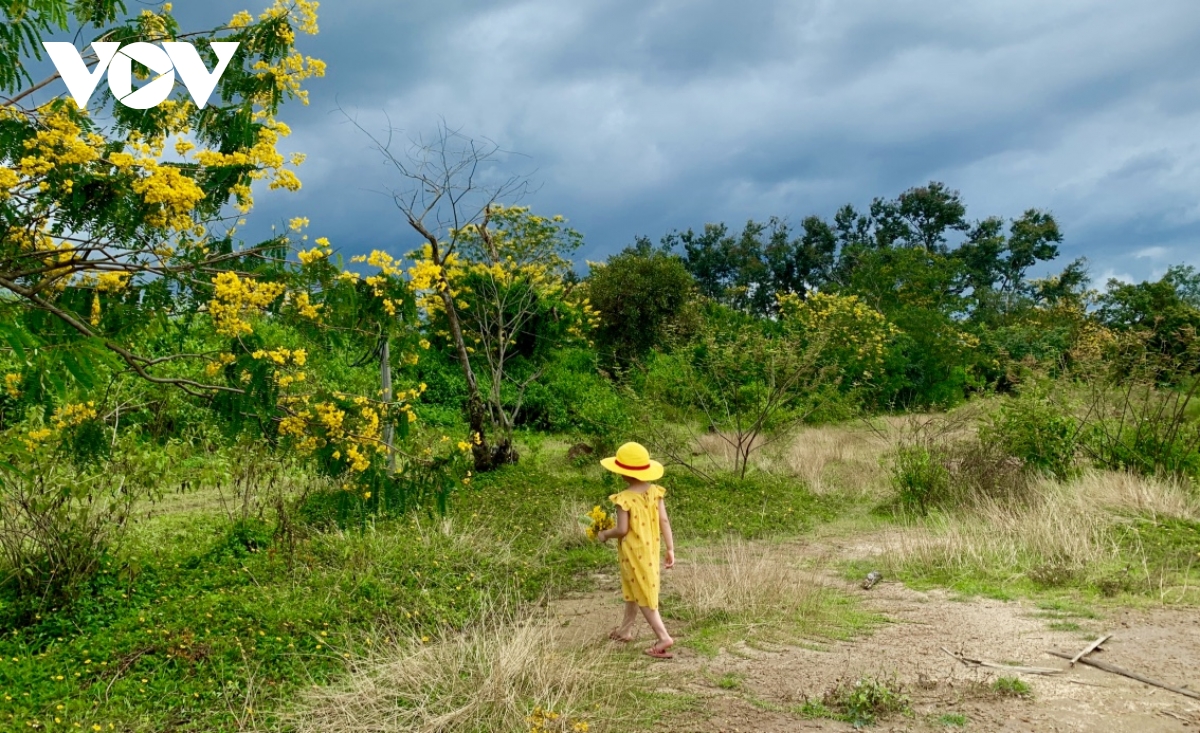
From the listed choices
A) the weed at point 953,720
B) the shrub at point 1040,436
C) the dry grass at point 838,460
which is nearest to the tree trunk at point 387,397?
the weed at point 953,720

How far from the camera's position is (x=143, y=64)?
4973 millimetres

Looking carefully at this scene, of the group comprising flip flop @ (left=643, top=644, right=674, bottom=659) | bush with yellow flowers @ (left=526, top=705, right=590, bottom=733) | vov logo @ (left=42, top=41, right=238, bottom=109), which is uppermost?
vov logo @ (left=42, top=41, right=238, bottom=109)

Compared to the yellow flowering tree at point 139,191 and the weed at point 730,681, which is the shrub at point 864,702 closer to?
the weed at point 730,681

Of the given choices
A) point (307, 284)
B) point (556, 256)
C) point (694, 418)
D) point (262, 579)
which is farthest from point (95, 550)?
point (556, 256)

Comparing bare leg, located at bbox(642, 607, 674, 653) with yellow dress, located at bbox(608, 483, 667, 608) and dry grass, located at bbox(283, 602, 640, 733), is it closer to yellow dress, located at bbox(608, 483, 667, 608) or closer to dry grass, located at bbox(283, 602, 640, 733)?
yellow dress, located at bbox(608, 483, 667, 608)

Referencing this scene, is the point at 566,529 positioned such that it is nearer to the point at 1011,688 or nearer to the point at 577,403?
the point at 1011,688

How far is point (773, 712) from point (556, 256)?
52.2 ft

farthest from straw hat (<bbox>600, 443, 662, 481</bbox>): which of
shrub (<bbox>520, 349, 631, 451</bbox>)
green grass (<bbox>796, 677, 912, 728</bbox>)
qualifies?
shrub (<bbox>520, 349, 631, 451</bbox>)

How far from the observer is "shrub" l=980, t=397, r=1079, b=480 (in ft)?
29.6

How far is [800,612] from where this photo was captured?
209 inches

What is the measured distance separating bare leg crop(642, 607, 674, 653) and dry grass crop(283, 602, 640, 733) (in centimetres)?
38

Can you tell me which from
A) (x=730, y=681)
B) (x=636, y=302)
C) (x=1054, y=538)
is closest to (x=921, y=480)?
(x=1054, y=538)

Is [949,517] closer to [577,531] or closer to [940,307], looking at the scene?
[577,531]

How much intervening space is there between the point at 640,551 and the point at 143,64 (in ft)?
12.5
